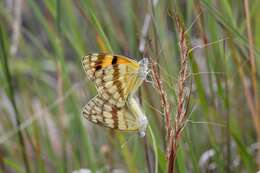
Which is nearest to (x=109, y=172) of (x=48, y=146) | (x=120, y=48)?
(x=48, y=146)

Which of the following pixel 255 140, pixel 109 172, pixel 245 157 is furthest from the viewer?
pixel 255 140

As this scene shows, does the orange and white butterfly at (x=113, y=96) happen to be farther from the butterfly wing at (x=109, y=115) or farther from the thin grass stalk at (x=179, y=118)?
the thin grass stalk at (x=179, y=118)

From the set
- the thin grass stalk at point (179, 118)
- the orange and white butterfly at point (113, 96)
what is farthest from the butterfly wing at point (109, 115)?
the thin grass stalk at point (179, 118)

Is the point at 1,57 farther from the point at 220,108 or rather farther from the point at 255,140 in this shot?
the point at 255,140

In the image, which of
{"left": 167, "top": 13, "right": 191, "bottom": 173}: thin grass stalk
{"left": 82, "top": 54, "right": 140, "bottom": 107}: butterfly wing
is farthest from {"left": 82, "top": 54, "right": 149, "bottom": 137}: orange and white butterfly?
{"left": 167, "top": 13, "right": 191, "bottom": 173}: thin grass stalk

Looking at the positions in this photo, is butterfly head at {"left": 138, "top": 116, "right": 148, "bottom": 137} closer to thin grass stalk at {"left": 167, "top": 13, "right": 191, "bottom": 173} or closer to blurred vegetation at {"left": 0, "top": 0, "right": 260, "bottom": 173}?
blurred vegetation at {"left": 0, "top": 0, "right": 260, "bottom": 173}

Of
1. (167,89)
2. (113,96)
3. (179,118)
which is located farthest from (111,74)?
(167,89)

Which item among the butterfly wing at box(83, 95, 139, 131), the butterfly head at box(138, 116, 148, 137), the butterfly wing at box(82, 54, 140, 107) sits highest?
the butterfly wing at box(82, 54, 140, 107)

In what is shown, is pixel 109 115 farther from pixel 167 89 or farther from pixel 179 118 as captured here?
pixel 167 89
